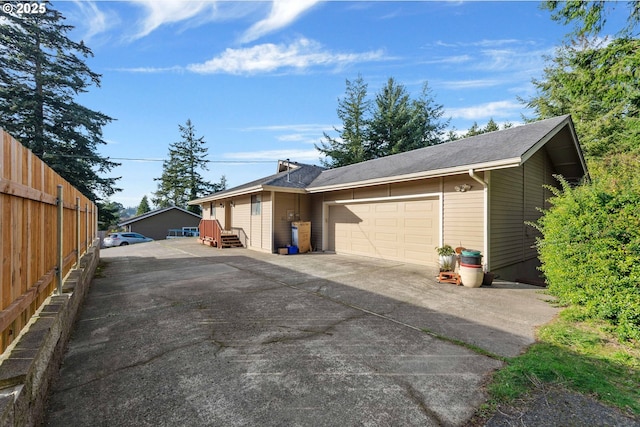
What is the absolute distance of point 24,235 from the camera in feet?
6.50

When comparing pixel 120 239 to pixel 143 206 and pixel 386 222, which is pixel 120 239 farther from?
pixel 143 206

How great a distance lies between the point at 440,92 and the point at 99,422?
27508 mm

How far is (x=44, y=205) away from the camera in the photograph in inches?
100

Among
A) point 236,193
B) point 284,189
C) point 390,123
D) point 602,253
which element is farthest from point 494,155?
point 390,123

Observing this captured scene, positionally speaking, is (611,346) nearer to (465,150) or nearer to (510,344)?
(510,344)

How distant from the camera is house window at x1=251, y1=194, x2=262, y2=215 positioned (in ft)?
40.1

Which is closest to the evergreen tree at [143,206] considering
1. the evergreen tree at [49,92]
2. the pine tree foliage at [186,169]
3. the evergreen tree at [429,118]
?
the pine tree foliage at [186,169]

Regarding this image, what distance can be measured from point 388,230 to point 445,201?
7.12 ft

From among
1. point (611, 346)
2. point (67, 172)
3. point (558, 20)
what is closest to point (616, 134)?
point (558, 20)

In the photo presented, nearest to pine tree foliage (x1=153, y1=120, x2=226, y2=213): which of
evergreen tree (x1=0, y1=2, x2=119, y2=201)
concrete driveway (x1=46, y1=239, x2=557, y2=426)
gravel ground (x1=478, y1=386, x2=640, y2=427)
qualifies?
evergreen tree (x1=0, y1=2, x2=119, y2=201)

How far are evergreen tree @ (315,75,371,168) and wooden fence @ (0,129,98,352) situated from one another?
71.3 feet

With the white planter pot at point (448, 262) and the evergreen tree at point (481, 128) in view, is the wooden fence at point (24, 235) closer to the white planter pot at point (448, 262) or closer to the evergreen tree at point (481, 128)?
the white planter pot at point (448, 262)

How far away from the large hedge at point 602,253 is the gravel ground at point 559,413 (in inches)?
74.8

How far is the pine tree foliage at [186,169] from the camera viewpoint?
36406 mm
